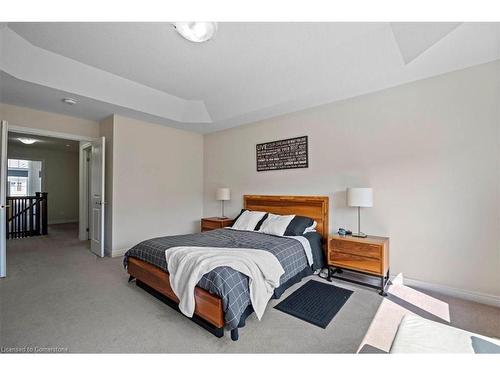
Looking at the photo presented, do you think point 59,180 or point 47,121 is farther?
point 59,180

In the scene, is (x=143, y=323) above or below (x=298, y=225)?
below

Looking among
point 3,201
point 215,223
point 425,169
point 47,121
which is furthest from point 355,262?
point 47,121

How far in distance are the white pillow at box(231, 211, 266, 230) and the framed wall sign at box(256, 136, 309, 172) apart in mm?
885

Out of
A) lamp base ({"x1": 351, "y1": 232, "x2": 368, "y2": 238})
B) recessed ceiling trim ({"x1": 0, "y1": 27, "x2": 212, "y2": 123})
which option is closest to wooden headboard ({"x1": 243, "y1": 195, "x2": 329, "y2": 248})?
lamp base ({"x1": 351, "y1": 232, "x2": 368, "y2": 238})

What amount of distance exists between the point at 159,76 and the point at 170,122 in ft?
4.01

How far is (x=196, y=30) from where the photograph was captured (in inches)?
83.3

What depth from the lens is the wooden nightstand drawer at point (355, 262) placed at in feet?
8.48

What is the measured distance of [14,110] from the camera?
3.43m

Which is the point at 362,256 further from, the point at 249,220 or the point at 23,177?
the point at 23,177

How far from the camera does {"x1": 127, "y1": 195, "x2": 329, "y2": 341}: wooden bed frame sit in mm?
1807

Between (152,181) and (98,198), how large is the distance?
3.07 ft

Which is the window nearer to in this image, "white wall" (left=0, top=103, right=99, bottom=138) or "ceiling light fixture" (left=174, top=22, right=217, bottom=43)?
"white wall" (left=0, top=103, right=99, bottom=138)
